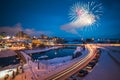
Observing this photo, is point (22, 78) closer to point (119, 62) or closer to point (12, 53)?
point (119, 62)

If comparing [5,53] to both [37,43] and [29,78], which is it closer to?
[37,43]

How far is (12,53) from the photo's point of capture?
107 meters

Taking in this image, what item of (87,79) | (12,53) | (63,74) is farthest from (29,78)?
(12,53)

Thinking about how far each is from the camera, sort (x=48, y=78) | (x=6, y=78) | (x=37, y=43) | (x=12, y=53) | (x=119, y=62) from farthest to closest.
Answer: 1. (x=37, y=43)
2. (x=12, y=53)
3. (x=119, y=62)
4. (x=6, y=78)
5. (x=48, y=78)

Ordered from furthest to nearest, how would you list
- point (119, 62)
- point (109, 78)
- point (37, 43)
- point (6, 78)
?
1. point (37, 43)
2. point (119, 62)
3. point (6, 78)
4. point (109, 78)

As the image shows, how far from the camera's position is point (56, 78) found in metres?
33.4

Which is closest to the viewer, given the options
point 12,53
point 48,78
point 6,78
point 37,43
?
point 48,78

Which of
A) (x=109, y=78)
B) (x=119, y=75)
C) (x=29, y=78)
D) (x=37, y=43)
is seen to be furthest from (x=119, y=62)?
(x=37, y=43)

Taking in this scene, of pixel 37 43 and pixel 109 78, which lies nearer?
pixel 109 78

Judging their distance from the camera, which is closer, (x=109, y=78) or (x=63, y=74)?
(x=109, y=78)

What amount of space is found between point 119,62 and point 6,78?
94.8 ft

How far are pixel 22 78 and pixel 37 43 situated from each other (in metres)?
123

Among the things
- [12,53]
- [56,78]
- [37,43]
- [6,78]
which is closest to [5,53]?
[12,53]

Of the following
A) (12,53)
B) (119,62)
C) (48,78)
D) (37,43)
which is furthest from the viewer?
(37,43)
